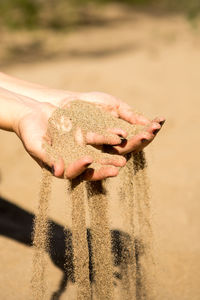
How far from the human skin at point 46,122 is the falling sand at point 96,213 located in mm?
35

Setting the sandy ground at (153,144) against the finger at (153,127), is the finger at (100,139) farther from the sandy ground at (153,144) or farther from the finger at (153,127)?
the sandy ground at (153,144)

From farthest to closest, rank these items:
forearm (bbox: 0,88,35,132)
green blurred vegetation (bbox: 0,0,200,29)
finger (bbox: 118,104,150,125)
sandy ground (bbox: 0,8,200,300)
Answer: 1. green blurred vegetation (bbox: 0,0,200,29)
2. sandy ground (bbox: 0,8,200,300)
3. finger (bbox: 118,104,150,125)
4. forearm (bbox: 0,88,35,132)

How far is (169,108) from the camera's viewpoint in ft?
14.8

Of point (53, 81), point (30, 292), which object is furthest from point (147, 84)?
point (30, 292)

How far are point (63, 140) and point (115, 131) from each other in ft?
0.73

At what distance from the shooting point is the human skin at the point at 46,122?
68.4 inches

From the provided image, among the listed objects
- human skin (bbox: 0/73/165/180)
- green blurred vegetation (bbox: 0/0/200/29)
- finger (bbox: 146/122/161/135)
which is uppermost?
finger (bbox: 146/122/161/135)

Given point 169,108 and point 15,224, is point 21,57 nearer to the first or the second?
point 169,108

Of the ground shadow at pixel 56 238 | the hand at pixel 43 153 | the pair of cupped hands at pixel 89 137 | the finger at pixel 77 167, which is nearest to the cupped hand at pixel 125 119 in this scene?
the pair of cupped hands at pixel 89 137

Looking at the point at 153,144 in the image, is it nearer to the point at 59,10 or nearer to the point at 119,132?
the point at 119,132

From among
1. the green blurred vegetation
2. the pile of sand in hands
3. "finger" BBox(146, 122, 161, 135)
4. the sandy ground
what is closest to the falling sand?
the pile of sand in hands

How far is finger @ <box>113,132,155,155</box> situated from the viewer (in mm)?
1926

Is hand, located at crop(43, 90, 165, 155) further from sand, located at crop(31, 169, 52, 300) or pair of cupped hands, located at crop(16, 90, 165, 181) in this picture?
sand, located at crop(31, 169, 52, 300)

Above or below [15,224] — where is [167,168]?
above
